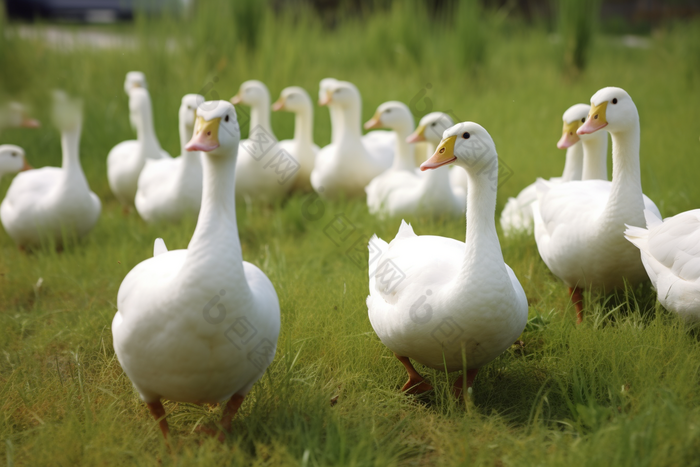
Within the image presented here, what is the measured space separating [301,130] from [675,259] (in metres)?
4.02

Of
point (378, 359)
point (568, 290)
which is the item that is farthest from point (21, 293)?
point (568, 290)

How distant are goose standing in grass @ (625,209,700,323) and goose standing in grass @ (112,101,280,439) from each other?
1.77 meters

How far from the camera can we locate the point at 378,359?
9.44 feet

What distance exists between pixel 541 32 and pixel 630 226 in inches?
367

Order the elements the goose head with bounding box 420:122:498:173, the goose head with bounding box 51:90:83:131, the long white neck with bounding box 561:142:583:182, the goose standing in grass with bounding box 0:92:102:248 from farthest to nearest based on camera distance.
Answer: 1. the goose standing in grass with bounding box 0:92:102:248
2. the long white neck with bounding box 561:142:583:182
3. the goose head with bounding box 420:122:498:173
4. the goose head with bounding box 51:90:83:131

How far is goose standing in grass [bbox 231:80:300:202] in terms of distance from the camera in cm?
561

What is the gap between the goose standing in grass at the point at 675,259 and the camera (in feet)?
8.60

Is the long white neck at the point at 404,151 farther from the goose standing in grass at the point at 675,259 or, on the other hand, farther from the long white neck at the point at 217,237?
the long white neck at the point at 217,237

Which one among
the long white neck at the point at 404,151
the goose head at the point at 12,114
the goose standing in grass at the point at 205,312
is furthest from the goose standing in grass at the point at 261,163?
the goose head at the point at 12,114

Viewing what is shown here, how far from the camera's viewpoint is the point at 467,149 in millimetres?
2449

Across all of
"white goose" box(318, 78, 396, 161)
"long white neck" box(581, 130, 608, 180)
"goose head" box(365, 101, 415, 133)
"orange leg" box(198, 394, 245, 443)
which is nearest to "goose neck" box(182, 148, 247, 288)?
"orange leg" box(198, 394, 245, 443)

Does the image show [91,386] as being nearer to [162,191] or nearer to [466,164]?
[466,164]

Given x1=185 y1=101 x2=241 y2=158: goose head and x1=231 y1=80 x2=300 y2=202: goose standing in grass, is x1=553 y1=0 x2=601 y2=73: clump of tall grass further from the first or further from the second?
x1=185 y1=101 x2=241 y2=158: goose head

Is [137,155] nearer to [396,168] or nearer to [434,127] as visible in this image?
[396,168]
